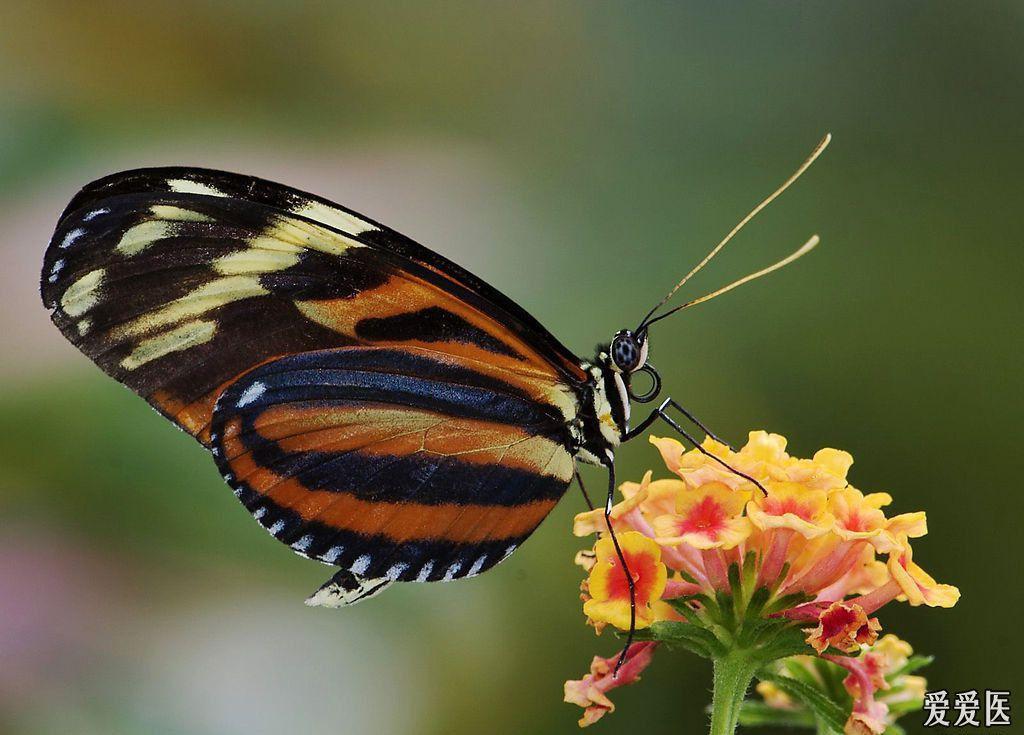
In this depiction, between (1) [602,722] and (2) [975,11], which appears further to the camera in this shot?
(2) [975,11]

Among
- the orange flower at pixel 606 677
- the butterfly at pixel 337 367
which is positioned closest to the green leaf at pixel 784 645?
the orange flower at pixel 606 677

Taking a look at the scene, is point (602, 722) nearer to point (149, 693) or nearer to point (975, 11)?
point (149, 693)

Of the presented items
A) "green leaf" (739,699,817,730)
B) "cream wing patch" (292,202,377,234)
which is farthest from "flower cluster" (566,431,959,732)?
"cream wing patch" (292,202,377,234)

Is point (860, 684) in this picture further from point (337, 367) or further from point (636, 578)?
point (337, 367)

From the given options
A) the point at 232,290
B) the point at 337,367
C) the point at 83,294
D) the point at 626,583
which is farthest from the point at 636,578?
the point at 83,294

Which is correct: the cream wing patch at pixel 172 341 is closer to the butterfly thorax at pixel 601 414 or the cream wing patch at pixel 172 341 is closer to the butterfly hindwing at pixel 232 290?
the butterfly hindwing at pixel 232 290

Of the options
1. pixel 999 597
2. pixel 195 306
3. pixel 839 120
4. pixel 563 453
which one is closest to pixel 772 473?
pixel 563 453
